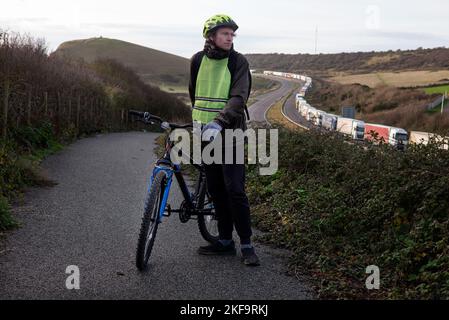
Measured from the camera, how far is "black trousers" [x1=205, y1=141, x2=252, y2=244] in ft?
17.3

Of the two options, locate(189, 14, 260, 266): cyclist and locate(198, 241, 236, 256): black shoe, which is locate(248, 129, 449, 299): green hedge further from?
locate(189, 14, 260, 266): cyclist

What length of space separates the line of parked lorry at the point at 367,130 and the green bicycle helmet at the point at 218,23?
112 inches

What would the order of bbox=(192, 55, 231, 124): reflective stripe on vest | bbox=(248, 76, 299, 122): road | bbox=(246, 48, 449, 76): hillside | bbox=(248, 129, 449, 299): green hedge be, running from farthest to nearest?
1. bbox=(246, 48, 449, 76): hillside
2. bbox=(248, 76, 299, 122): road
3. bbox=(192, 55, 231, 124): reflective stripe on vest
4. bbox=(248, 129, 449, 299): green hedge

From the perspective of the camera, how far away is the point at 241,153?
530 centimetres

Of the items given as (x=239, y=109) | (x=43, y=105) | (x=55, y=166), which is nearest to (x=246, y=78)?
(x=239, y=109)

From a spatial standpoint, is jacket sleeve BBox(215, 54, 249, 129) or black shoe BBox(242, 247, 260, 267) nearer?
jacket sleeve BBox(215, 54, 249, 129)

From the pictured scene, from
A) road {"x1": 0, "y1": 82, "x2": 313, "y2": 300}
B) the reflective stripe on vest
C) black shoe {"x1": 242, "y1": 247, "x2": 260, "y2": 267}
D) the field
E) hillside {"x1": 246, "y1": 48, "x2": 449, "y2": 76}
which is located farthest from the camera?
hillside {"x1": 246, "y1": 48, "x2": 449, "y2": 76}

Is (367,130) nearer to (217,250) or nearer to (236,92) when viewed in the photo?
(217,250)

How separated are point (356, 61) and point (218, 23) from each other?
448ft

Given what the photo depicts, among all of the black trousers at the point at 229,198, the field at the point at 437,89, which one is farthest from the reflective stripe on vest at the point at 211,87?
the field at the point at 437,89

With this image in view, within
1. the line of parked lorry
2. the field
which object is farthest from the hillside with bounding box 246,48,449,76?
the line of parked lorry

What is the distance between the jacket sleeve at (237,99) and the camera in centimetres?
500

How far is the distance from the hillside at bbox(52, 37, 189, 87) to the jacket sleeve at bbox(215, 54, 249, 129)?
76821mm
